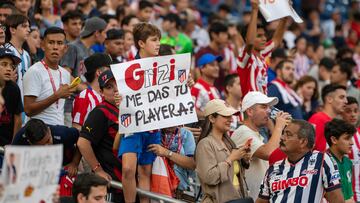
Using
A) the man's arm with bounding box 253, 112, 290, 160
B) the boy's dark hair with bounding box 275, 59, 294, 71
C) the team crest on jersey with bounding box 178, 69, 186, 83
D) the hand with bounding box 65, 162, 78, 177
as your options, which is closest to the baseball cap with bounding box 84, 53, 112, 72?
the team crest on jersey with bounding box 178, 69, 186, 83

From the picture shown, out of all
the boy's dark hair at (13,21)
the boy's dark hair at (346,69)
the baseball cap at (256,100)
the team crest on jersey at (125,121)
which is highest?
the boy's dark hair at (13,21)

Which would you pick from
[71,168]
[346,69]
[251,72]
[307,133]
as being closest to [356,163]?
[251,72]

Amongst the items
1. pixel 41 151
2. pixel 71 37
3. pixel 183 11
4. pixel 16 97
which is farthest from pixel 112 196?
pixel 183 11

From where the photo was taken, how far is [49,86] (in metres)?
10.9

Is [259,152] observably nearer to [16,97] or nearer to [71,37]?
[16,97]

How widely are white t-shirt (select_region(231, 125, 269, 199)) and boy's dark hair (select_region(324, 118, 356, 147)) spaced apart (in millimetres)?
798

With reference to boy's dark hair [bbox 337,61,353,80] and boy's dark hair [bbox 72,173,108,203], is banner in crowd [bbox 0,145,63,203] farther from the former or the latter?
boy's dark hair [bbox 337,61,353,80]

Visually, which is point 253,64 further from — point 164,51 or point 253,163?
point 253,163

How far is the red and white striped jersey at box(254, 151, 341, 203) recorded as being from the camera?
9.65 meters

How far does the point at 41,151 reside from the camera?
703 cm

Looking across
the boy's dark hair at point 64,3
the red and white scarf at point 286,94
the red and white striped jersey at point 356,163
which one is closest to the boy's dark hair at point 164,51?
the red and white scarf at point 286,94

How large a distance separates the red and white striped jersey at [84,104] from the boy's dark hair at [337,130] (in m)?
2.53

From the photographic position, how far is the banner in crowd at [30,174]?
268 inches

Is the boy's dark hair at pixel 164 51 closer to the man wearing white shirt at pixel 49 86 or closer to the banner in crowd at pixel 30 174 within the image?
the man wearing white shirt at pixel 49 86
